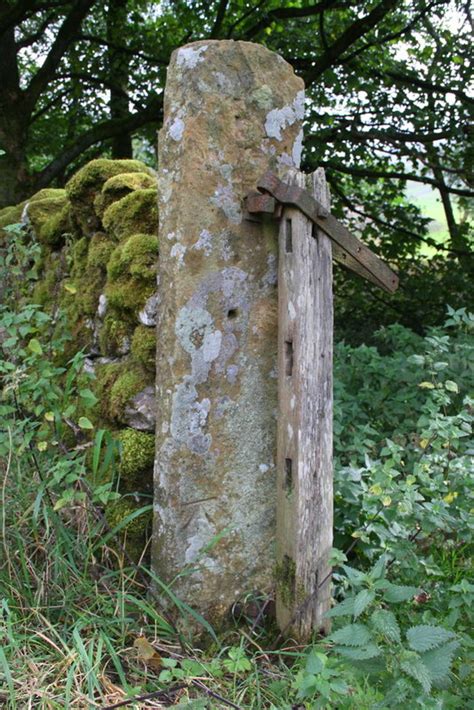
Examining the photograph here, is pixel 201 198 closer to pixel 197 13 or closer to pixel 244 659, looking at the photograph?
pixel 244 659

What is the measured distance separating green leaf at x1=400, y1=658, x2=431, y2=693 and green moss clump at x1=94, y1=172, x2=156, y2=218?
97.0 inches

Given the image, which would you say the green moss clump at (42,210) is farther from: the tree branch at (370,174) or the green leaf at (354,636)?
the green leaf at (354,636)

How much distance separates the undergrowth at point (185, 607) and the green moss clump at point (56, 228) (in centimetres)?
74

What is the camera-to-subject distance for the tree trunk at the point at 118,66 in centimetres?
832

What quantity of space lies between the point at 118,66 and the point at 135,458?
21.8ft

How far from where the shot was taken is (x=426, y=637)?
1849 mm

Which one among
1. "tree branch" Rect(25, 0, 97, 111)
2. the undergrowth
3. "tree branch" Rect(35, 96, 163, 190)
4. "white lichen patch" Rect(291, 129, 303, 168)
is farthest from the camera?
"tree branch" Rect(35, 96, 163, 190)

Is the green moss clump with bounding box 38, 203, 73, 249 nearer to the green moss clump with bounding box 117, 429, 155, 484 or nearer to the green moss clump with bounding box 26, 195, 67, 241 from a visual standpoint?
the green moss clump with bounding box 26, 195, 67, 241

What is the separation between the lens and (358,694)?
2.18 m

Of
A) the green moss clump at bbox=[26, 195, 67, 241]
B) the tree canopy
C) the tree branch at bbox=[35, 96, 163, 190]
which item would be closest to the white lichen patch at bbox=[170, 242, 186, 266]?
the green moss clump at bbox=[26, 195, 67, 241]

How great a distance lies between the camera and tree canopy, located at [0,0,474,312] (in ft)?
21.7

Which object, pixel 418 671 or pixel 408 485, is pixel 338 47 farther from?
pixel 418 671

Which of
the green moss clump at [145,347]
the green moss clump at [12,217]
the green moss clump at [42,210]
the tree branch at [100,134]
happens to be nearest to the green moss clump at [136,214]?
the green moss clump at [145,347]

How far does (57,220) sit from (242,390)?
2.00 meters
